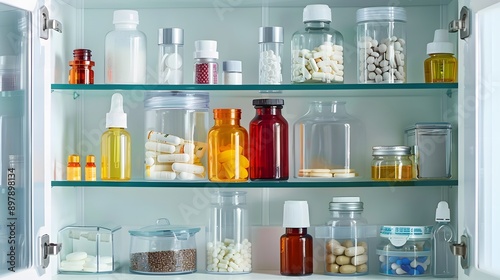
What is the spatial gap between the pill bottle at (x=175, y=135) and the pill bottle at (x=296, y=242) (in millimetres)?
222

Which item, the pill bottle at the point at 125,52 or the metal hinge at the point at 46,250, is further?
the pill bottle at the point at 125,52

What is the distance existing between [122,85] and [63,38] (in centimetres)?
23

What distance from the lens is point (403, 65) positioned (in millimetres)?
1912

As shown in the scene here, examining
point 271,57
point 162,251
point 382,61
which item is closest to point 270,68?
point 271,57

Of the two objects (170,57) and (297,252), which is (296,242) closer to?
(297,252)

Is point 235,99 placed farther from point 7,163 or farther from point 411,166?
point 7,163

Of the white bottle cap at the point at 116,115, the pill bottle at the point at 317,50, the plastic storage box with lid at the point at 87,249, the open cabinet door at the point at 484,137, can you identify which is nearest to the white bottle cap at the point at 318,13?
the pill bottle at the point at 317,50

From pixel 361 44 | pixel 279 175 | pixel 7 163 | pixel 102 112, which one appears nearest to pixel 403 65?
pixel 361 44

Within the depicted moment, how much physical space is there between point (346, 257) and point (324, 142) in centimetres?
27

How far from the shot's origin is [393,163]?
191cm

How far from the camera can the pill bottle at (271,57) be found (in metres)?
1.90

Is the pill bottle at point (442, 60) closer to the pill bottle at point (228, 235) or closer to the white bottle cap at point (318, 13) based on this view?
the white bottle cap at point (318, 13)

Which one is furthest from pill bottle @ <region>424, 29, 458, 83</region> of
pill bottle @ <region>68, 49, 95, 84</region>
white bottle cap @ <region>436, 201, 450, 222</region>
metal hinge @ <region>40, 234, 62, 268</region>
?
metal hinge @ <region>40, 234, 62, 268</region>

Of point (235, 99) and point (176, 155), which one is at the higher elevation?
point (235, 99)
